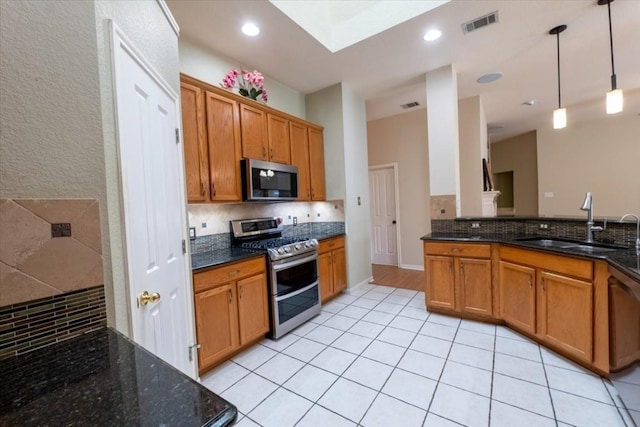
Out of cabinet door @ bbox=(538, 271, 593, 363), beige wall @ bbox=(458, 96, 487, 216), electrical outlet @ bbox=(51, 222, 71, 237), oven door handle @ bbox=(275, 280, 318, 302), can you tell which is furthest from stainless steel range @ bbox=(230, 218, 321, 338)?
beige wall @ bbox=(458, 96, 487, 216)

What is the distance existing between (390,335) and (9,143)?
2796 millimetres

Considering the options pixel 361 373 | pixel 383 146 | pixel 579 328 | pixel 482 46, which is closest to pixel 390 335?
pixel 361 373

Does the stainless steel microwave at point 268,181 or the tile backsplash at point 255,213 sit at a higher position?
the stainless steel microwave at point 268,181

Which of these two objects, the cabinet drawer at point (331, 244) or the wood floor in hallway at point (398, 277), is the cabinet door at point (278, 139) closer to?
the cabinet drawer at point (331, 244)

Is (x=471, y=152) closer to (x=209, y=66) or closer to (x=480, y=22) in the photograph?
(x=480, y=22)

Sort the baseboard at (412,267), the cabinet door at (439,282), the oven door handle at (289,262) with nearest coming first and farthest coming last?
the oven door handle at (289,262), the cabinet door at (439,282), the baseboard at (412,267)

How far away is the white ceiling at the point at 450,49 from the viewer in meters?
2.37

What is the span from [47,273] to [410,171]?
494 cm

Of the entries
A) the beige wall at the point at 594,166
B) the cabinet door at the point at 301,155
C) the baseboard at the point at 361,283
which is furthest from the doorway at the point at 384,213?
the beige wall at the point at 594,166

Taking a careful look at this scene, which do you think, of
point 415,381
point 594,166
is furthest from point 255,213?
point 594,166

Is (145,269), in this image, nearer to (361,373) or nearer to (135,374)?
(135,374)

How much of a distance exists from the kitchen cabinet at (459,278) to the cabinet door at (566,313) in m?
0.50

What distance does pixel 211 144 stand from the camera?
8.08ft

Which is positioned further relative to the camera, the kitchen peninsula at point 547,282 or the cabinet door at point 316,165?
the cabinet door at point 316,165
